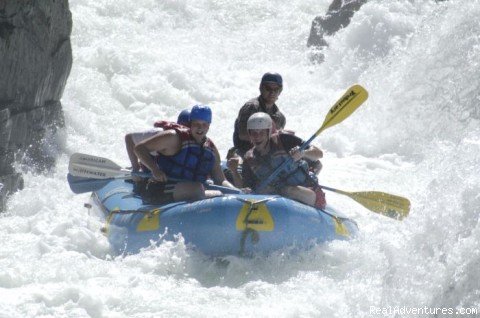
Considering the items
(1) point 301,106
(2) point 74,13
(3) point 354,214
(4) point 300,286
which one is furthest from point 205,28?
(4) point 300,286

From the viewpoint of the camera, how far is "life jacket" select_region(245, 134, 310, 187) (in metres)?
6.37

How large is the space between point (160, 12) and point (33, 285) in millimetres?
10959

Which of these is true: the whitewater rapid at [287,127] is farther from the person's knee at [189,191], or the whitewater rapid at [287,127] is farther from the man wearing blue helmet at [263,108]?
the man wearing blue helmet at [263,108]

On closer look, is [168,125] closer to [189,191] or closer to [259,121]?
[189,191]

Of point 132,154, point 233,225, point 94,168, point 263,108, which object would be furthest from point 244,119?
point 233,225

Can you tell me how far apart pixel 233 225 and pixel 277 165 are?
86cm

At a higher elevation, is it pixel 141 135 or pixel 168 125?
pixel 168 125

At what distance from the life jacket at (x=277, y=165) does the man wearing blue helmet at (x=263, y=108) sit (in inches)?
18.2

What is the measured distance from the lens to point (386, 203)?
6.53m

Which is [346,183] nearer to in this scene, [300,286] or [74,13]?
[300,286]

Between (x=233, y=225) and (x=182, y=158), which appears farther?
(x=182, y=158)

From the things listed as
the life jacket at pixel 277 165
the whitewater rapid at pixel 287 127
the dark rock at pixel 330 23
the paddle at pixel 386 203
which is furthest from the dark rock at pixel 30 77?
the dark rock at pixel 330 23

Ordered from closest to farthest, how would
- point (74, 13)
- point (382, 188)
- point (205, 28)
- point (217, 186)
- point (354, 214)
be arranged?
Result: point (217, 186) < point (354, 214) < point (382, 188) < point (74, 13) < point (205, 28)

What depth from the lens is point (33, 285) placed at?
518 cm
